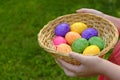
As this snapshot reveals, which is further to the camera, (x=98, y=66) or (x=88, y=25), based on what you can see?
(x=88, y=25)

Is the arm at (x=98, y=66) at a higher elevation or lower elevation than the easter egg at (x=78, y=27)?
lower

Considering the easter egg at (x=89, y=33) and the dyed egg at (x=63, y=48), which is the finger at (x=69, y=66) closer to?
the dyed egg at (x=63, y=48)

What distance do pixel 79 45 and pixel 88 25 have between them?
0.22 metres

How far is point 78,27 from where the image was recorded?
1715 millimetres

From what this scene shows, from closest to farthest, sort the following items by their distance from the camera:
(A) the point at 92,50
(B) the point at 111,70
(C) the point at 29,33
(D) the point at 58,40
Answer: (B) the point at 111,70 → (A) the point at 92,50 → (D) the point at 58,40 → (C) the point at 29,33

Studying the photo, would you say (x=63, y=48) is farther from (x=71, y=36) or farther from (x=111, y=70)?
(x=111, y=70)

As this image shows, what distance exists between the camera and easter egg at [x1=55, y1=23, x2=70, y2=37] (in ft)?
5.53

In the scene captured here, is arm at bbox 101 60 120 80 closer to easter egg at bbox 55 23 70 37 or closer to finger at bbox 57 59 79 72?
finger at bbox 57 59 79 72

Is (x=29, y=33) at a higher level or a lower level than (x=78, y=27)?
lower

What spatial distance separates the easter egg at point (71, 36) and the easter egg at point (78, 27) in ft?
0.08

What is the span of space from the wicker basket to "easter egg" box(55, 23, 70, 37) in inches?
1.1

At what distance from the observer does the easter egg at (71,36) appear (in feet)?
5.52

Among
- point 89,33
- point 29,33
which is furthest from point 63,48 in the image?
point 29,33

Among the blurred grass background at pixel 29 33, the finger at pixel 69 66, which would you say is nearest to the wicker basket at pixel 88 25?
the finger at pixel 69 66
